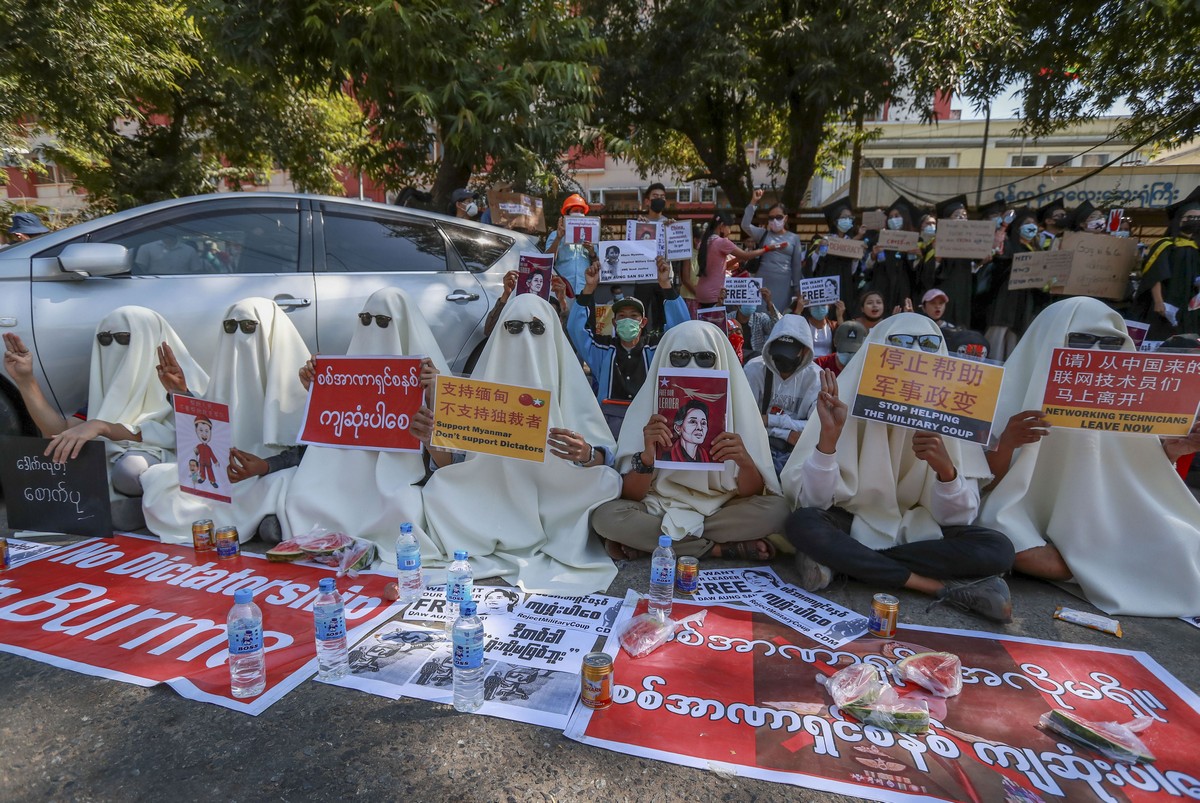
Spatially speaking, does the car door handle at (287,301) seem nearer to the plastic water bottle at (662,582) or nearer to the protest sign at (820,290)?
the plastic water bottle at (662,582)

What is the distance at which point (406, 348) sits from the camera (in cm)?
395

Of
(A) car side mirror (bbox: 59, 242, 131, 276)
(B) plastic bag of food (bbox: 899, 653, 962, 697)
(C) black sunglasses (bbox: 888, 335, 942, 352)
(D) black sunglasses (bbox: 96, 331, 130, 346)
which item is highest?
(A) car side mirror (bbox: 59, 242, 131, 276)

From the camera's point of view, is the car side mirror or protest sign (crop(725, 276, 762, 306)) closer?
the car side mirror

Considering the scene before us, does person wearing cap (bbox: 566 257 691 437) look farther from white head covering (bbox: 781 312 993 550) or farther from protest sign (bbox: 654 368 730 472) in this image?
white head covering (bbox: 781 312 993 550)

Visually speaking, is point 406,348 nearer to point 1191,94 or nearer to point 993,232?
point 993,232

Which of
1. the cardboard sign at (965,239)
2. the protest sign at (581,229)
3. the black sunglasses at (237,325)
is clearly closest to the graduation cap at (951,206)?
the cardboard sign at (965,239)

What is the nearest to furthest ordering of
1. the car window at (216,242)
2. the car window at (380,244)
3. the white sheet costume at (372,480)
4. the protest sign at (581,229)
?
the white sheet costume at (372,480) → the car window at (216,242) → the car window at (380,244) → the protest sign at (581,229)

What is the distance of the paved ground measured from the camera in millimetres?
1981

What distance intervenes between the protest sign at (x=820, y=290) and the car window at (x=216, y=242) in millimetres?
4254

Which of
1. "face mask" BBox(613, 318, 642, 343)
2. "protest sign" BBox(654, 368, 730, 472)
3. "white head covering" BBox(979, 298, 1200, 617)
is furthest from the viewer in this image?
"face mask" BBox(613, 318, 642, 343)

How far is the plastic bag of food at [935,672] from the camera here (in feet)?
7.96

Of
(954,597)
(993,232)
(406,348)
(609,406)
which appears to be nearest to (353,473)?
(406,348)

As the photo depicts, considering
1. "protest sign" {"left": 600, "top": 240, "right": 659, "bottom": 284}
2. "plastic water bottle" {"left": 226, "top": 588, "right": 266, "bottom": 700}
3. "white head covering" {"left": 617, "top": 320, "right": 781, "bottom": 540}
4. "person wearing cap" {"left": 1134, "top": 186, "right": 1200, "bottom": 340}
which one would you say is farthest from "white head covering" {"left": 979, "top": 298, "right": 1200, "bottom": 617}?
"person wearing cap" {"left": 1134, "top": 186, "right": 1200, "bottom": 340}

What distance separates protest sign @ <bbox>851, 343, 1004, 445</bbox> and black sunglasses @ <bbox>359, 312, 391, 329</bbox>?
8.56 ft
